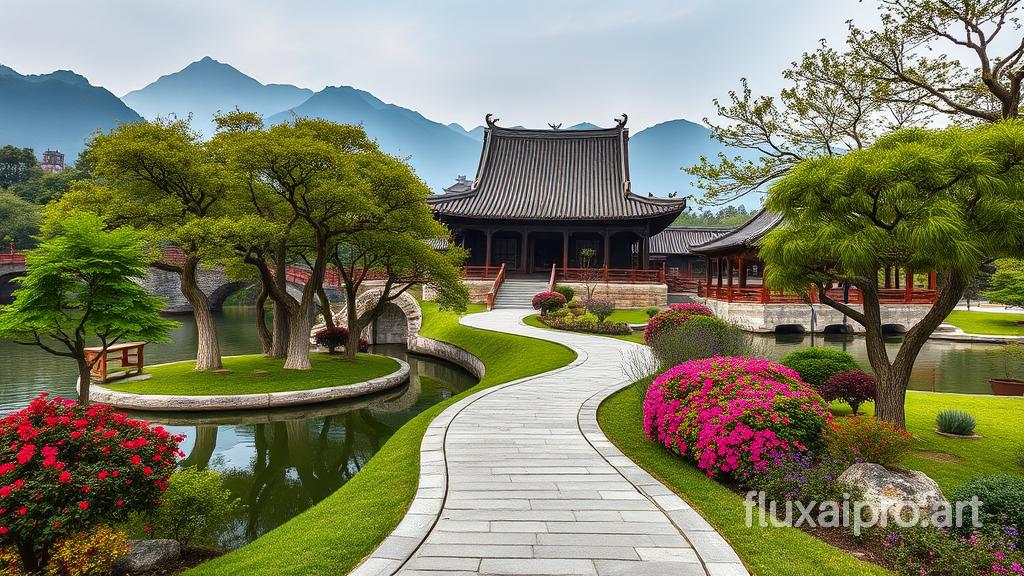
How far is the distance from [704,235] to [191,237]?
40.0 metres

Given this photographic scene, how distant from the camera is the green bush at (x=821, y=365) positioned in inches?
393

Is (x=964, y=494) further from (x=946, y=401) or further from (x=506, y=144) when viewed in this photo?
(x=506, y=144)

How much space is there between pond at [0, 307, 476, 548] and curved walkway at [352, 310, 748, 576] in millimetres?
2714

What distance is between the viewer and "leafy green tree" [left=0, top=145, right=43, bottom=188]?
52.7 m

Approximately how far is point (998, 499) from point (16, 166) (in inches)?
3110

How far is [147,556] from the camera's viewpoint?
4816mm

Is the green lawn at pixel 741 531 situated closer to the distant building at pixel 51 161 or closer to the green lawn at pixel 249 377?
the green lawn at pixel 249 377

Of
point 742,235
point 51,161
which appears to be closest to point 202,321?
point 742,235

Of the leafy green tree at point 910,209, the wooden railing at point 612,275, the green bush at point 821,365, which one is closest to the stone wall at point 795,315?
the wooden railing at point 612,275

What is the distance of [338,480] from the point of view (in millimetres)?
8922

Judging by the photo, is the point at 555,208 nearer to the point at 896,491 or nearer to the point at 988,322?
the point at 988,322

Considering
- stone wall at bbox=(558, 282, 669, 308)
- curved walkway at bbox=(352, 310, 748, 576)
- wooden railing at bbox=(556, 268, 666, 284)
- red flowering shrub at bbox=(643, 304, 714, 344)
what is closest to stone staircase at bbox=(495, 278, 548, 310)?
wooden railing at bbox=(556, 268, 666, 284)

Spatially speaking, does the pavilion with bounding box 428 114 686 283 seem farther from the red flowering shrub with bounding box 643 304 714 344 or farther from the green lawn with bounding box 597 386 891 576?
the green lawn with bounding box 597 386 891 576

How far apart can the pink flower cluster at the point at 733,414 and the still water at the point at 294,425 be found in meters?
5.66
